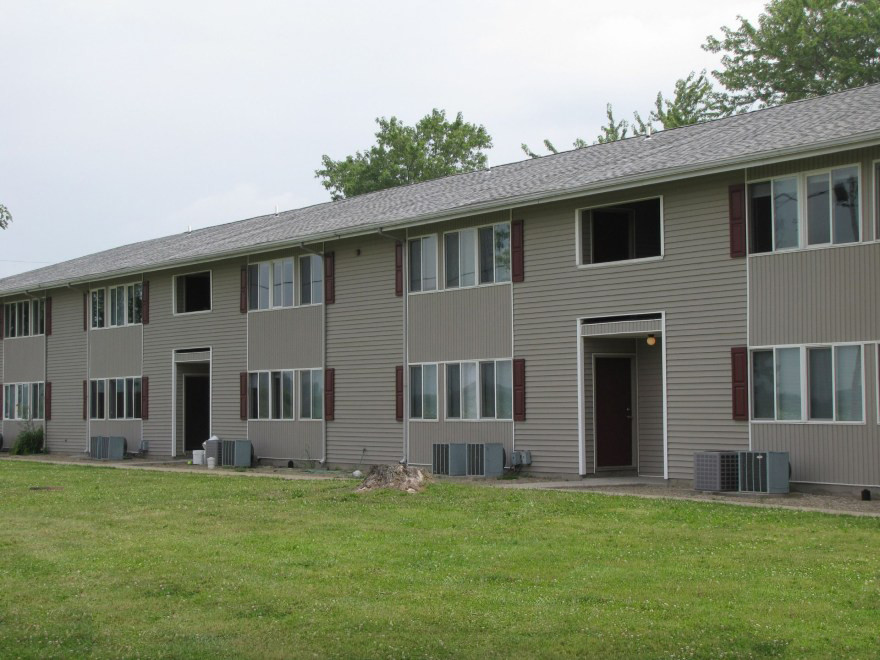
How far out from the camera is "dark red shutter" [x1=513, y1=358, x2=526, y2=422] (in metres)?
21.6

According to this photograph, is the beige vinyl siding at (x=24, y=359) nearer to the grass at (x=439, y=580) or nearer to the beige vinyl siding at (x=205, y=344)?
the beige vinyl siding at (x=205, y=344)

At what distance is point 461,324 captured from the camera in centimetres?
2297

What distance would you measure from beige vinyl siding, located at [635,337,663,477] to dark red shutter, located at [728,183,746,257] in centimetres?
337

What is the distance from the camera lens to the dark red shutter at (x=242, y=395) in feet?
93.1

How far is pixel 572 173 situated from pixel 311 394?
8.56 metres

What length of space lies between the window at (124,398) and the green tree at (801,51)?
88.1ft

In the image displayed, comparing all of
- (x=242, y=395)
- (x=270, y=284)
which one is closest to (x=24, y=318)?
(x=242, y=395)

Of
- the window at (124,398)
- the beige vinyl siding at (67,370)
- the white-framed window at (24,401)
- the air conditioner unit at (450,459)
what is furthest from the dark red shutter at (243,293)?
the white-framed window at (24,401)

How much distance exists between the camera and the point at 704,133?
22.1 metres

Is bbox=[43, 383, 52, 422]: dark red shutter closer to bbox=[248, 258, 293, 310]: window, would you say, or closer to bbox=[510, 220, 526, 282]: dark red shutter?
bbox=[248, 258, 293, 310]: window

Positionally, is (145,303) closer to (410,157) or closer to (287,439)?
(287,439)

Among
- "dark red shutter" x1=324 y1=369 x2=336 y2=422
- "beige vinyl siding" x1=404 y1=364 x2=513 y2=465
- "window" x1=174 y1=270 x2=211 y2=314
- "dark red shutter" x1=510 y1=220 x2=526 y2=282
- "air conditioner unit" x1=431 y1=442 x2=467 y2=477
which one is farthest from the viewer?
"window" x1=174 y1=270 x2=211 y2=314

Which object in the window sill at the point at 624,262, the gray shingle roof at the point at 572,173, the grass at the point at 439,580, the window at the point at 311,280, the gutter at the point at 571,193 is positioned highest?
the gray shingle roof at the point at 572,173

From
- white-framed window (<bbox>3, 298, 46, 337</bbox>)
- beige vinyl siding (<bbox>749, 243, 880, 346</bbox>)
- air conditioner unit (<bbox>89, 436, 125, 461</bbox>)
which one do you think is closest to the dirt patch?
beige vinyl siding (<bbox>749, 243, 880, 346</bbox>)
